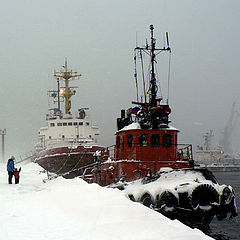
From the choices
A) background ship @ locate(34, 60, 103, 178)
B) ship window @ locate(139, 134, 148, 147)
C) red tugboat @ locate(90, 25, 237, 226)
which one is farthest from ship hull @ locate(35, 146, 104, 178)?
ship window @ locate(139, 134, 148, 147)

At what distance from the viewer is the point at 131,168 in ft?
60.6

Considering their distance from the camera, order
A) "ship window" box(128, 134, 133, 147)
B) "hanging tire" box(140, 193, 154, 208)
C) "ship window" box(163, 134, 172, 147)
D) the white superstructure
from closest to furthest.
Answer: "hanging tire" box(140, 193, 154, 208), "ship window" box(163, 134, 172, 147), "ship window" box(128, 134, 133, 147), the white superstructure

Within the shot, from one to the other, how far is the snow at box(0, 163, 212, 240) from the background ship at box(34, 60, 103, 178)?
24.3 meters

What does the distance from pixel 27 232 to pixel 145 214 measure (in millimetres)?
3126

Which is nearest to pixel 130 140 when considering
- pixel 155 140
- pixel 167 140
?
pixel 155 140

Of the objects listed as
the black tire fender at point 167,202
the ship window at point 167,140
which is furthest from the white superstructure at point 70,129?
the black tire fender at point 167,202

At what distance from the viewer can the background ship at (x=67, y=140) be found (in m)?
37.3

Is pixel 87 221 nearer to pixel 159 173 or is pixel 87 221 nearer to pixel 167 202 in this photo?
pixel 167 202

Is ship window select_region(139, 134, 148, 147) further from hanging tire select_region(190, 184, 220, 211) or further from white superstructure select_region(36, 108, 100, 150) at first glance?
white superstructure select_region(36, 108, 100, 150)

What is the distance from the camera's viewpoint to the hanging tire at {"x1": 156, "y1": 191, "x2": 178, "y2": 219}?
47.6 feet

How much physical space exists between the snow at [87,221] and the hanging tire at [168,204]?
9.30ft

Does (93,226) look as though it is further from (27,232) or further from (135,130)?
(135,130)

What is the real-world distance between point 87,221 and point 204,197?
7.37m

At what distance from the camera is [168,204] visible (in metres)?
14.6
